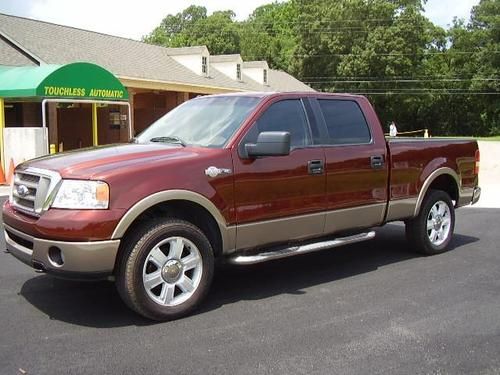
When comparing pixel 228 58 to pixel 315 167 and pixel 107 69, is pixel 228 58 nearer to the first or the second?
pixel 107 69

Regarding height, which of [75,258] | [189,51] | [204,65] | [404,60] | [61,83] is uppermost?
[404,60]

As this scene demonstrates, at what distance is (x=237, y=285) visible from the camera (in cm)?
606

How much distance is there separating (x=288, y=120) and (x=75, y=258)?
2.48 metres

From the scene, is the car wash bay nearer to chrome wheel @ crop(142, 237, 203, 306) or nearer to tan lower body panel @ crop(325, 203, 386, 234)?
tan lower body panel @ crop(325, 203, 386, 234)

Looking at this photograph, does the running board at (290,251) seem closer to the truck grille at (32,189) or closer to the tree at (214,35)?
the truck grille at (32,189)

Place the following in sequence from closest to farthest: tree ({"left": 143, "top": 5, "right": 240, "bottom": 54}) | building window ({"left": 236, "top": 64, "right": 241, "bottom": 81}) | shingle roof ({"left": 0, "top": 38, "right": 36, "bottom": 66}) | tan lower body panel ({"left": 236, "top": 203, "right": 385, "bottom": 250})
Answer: tan lower body panel ({"left": 236, "top": 203, "right": 385, "bottom": 250}) < shingle roof ({"left": 0, "top": 38, "right": 36, "bottom": 66}) < building window ({"left": 236, "top": 64, "right": 241, "bottom": 81}) < tree ({"left": 143, "top": 5, "right": 240, "bottom": 54})

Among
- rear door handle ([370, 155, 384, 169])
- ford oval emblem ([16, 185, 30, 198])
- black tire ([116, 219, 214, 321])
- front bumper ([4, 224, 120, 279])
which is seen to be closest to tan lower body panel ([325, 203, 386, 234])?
rear door handle ([370, 155, 384, 169])

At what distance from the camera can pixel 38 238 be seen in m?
4.63

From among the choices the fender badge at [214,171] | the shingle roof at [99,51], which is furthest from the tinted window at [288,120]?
the shingle roof at [99,51]

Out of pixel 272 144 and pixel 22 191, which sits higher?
pixel 272 144

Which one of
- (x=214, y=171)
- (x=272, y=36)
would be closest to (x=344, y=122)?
(x=214, y=171)

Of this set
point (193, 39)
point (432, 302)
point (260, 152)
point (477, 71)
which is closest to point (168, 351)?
point (260, 152)

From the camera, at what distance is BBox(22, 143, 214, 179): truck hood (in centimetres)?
467

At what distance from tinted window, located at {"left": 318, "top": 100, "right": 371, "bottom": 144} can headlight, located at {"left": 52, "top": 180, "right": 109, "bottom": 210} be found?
2.49m
